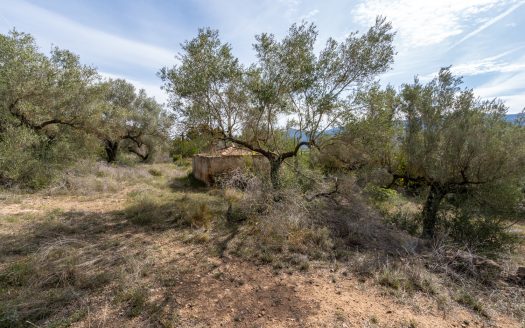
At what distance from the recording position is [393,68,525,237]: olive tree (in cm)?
677

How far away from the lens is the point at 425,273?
4.94 m

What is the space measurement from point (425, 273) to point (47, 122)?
13463mm

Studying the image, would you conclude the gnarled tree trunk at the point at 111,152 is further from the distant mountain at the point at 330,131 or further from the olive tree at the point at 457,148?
the olive tree at the point at 457,148

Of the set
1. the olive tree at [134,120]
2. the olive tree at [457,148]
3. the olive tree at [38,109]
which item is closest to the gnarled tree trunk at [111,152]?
the olive tree at [134,120]

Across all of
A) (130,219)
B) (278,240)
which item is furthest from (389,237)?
(130,219)

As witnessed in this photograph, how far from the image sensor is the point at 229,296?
4078 mm

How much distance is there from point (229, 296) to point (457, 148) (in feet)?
22.8

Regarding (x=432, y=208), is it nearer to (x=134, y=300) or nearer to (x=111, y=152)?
(x=134, y=300)

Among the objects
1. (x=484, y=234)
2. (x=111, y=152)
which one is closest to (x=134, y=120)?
(x=111, y=152)

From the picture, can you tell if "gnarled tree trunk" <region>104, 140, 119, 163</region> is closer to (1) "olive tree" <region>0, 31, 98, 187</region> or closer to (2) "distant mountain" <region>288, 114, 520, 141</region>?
(1) "olive tree" <region>0, 31, 98, 187</region>

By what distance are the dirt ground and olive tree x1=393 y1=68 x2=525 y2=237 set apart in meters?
4.18

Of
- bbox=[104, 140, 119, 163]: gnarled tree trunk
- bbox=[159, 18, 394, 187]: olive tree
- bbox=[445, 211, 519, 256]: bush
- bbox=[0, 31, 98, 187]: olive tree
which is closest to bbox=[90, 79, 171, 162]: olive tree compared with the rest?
bbox=[104, 140, 119, 163]: gnarled tree trunk

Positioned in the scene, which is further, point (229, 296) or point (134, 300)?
point (229, 296)

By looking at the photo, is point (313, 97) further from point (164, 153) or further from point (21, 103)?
point (164, 153)
